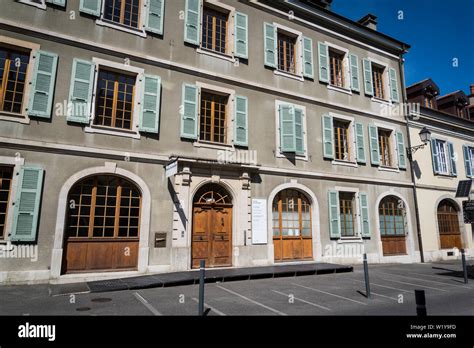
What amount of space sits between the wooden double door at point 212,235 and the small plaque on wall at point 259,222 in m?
0.82

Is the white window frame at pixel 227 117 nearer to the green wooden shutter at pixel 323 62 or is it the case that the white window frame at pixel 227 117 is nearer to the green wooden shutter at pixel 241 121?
the green wooden shutter at pixel 241 121

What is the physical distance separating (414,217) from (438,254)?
222cm

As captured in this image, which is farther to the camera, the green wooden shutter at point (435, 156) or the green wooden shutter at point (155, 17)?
the green wooden shutter at point (435, 156)

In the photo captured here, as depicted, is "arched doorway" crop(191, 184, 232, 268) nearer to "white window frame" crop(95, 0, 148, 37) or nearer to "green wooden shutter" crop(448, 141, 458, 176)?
"white window frame" crop(95, 0, 148, 37)

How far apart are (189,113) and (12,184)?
17.0ft

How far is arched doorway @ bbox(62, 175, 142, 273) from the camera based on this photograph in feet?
27.7

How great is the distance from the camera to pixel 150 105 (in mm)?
9750

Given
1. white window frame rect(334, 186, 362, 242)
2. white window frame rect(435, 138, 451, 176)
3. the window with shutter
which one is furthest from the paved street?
white window frame rect(435, 138, 451, 176)

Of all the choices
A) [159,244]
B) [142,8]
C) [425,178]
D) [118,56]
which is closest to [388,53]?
[425,178]

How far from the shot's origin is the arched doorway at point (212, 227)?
33.2ft

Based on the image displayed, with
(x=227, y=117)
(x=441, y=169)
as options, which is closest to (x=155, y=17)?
(x=227, y=117)

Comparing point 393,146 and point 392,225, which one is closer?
point 392,225

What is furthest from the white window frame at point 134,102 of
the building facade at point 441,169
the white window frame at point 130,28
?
the building facade at point 441,169

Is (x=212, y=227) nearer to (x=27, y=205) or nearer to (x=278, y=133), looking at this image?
(x=278, y=133)
